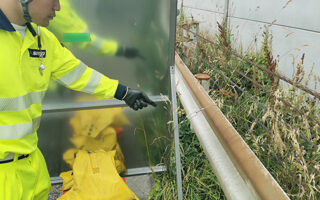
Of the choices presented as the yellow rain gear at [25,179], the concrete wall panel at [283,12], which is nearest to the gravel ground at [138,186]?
the yellow rain gear at [25,179]

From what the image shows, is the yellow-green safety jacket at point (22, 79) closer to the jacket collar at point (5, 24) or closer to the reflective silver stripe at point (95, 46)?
the jacket collar at point (5, 24)

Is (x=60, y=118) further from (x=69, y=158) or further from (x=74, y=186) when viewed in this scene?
(x=74, y=186)

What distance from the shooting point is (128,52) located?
255 centimetres

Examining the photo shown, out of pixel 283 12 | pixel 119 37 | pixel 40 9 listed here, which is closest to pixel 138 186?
pixel 119 37

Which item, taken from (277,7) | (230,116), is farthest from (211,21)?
(230,116)

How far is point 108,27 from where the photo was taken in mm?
2424

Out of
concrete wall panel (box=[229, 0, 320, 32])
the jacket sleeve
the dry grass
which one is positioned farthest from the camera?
concrete wall panel (box=[229, 0, 320, 32])

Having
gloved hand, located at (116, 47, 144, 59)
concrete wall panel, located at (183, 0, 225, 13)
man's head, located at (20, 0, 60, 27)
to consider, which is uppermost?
man's head, located at (20, 0, 60, 27)

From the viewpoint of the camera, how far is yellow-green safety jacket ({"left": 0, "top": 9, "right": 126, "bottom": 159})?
159cm

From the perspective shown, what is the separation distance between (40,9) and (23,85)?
17.1 inches

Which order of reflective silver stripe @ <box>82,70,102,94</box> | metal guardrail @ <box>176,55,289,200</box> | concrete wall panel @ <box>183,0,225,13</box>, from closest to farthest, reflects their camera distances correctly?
metal guardrail @ <box>176,55,289,200</box> < reflective silver stripe @ <box>82,70,102,94</box> < concrete wall panel @ <box>183,0,225,13</box>

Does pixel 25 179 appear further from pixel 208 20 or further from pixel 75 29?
pixel 208 20

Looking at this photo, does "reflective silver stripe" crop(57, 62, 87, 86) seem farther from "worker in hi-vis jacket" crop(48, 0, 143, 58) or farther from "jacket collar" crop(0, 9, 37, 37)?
"jacket collar" crop(0, 9, 37, 37)

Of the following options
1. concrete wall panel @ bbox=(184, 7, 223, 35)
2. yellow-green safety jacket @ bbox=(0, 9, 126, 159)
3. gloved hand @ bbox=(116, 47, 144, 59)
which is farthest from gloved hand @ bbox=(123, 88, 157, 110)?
concrete wall panel @ bbox=(184, 7, 223, 35)
